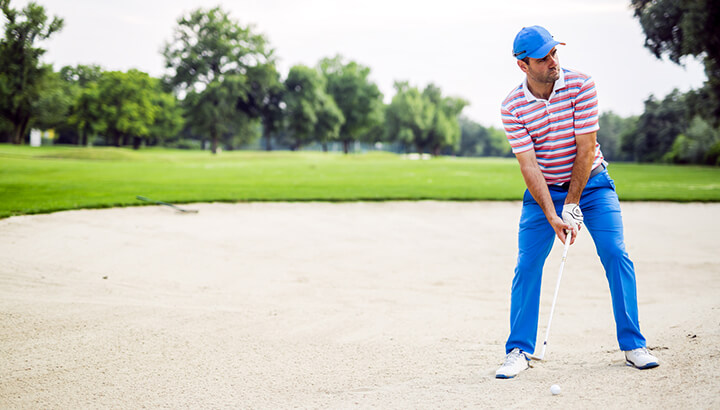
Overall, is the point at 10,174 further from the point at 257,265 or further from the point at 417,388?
the point at 417,388

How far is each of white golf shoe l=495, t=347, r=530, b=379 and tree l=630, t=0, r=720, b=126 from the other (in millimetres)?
25377

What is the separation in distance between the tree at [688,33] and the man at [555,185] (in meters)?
24.7

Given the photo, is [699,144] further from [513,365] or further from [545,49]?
[513,365]

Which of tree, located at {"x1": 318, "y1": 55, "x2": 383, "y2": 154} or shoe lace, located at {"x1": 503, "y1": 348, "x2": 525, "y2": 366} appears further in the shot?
tree, located at {"x1": 318, "y1": 55, "x2": 383, "y2": 154}

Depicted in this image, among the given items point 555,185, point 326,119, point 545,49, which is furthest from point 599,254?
point 326,119

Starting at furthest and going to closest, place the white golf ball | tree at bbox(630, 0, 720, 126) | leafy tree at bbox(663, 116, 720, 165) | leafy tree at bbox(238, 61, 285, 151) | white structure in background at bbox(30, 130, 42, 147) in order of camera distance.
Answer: leafy tree at bbox(238, 61, 285, 151) < leafy tree at bbox(663, 116, 720, 165) < tree at bbox(630, 0, 720, 126) < white structure in background at bbox(30, 130, 42, 147) < the white golf ball

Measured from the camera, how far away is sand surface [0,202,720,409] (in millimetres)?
3367

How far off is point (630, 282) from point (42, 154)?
20.0 meters

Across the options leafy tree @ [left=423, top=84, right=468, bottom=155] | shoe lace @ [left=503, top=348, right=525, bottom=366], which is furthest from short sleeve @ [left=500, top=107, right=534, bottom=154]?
leafy tree @ [left=423, top=84, right=468, bottom=155]

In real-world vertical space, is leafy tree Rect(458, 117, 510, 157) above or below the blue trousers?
above

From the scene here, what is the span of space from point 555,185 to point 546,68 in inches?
35.4

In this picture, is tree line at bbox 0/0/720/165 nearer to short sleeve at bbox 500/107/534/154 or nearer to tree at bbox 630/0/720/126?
tree at bbox 630/0/720/126

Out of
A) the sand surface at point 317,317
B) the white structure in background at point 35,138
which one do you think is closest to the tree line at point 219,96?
the white structure in background at point 35,138

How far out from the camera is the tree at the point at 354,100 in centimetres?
7319
